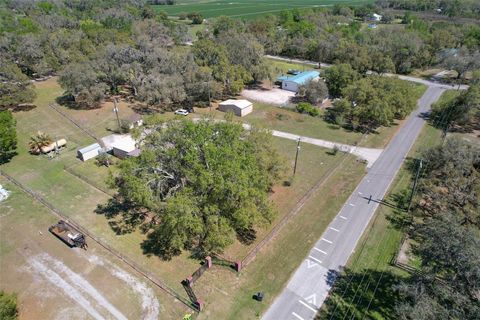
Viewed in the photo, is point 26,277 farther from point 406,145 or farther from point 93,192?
point 406,145

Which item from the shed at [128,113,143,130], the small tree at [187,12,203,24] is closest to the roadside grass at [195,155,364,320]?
the shed at [128,113,143,130]

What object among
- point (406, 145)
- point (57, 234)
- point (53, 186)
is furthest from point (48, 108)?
point (406, 145)

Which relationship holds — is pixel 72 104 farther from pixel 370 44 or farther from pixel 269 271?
pixel 370 44

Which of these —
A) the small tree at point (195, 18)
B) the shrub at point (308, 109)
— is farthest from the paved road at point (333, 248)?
the small tree at point (195, 18)

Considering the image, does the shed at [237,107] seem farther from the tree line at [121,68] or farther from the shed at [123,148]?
the shed at [123,148]

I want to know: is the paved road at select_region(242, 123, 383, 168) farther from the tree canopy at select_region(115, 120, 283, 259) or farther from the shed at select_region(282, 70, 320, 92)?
the shed at select_region(282, 70, 320, 92)

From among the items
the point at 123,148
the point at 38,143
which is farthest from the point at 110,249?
the point at 38,143
